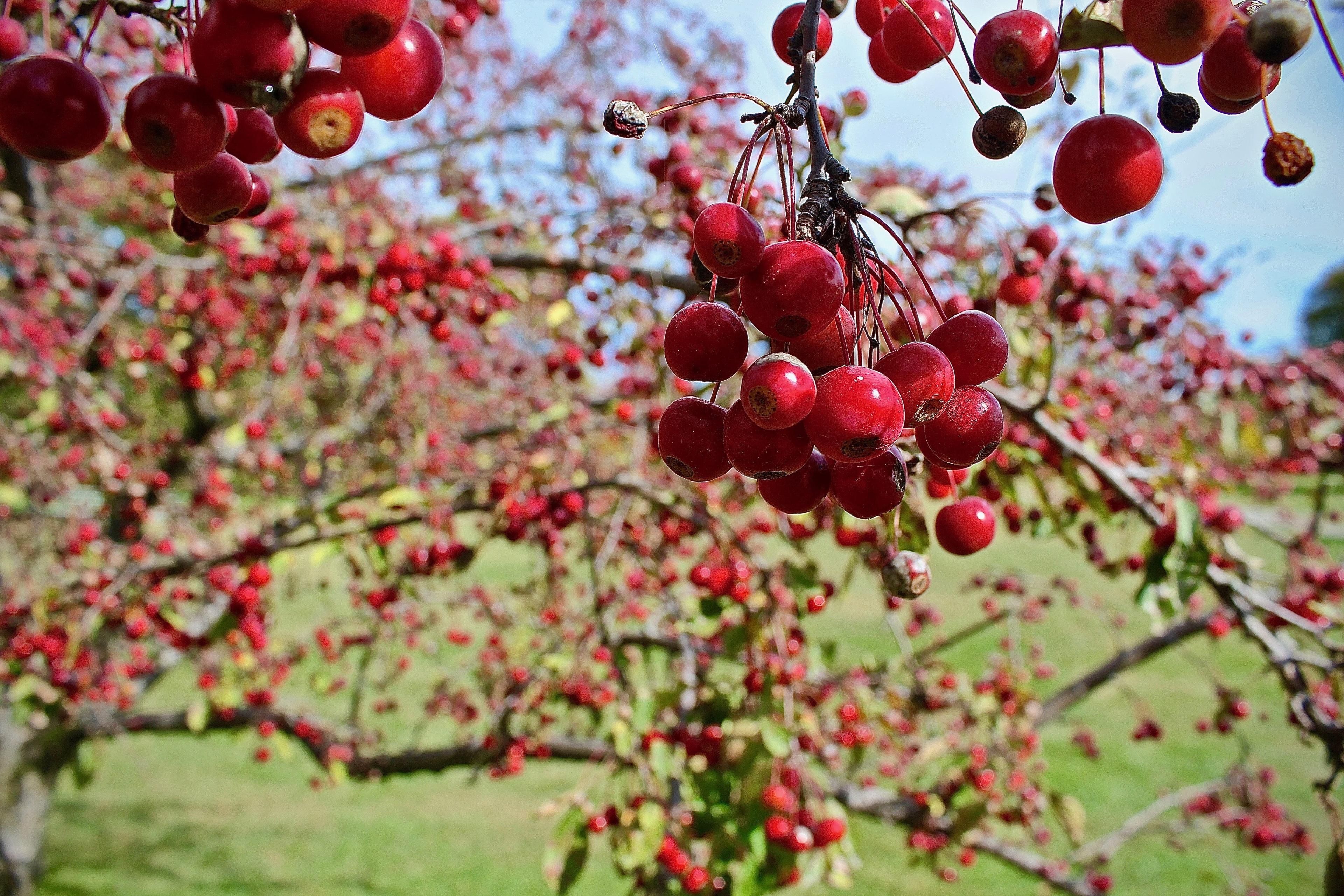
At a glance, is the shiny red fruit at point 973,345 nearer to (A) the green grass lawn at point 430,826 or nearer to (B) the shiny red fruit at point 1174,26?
(B) the shiny red fruit at point 1174,26

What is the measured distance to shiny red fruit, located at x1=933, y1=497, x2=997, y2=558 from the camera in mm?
1186

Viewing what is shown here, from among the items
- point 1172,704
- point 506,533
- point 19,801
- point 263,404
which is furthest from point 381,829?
point 1172,704

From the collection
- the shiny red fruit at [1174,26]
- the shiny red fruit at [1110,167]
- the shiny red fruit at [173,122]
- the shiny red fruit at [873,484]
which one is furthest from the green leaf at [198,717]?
the shiny red fruit at [1174,26]

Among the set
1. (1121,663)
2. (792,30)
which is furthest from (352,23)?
(1121,663)

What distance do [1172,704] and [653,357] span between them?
927cm

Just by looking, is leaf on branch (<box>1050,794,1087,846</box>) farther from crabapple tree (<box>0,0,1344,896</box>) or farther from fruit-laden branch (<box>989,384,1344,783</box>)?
fruit-laden branch (<box>989,384,1344,783</box>)

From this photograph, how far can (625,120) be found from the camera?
33.1 inches

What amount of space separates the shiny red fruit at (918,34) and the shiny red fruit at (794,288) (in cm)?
39

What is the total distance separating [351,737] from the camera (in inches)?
151

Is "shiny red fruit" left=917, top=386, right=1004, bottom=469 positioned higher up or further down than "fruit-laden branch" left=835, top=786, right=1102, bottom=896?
higher up

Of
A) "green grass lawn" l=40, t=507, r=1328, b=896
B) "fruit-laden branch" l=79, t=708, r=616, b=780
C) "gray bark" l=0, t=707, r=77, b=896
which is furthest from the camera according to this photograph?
"green grass lawn" l=40, t=507, r=1328, b=896

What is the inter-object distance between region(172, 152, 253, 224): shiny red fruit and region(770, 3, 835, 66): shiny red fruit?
691 mm

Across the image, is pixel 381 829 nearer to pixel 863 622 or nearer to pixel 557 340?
pixel 557 340

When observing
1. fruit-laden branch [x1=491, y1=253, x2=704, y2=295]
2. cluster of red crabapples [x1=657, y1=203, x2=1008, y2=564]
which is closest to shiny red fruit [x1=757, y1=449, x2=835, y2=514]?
cluster of red crabapples [x1=657, y1=203, x2=1008, y2=564]
